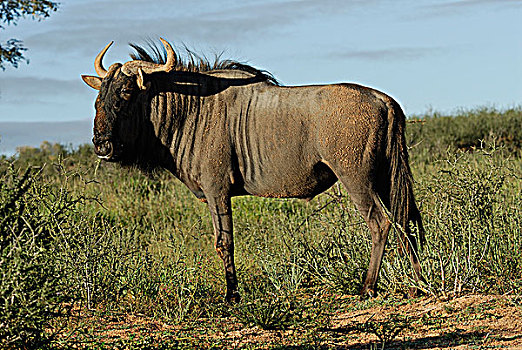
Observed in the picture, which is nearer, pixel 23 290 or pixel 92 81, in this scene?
pixel 23 290

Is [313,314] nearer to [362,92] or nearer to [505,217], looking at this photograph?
[362,92]

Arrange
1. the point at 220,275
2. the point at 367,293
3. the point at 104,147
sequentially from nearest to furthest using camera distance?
1. the point at 367,293
2. the point at 104,147
3. the point at 220,275

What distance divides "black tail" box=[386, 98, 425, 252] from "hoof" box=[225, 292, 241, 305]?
1.75 meters

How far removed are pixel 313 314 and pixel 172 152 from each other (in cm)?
222

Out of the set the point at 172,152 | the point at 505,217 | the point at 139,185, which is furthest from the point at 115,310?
the point at 139,185

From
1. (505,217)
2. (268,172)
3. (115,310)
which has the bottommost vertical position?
(115,310)

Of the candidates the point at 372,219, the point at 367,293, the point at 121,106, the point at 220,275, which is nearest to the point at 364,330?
the point at 367,293

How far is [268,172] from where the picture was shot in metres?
6.38

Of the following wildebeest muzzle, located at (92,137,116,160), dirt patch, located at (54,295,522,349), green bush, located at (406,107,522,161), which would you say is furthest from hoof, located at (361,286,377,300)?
green bush, located at (406,107,522,161)

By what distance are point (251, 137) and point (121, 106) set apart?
1.37 m

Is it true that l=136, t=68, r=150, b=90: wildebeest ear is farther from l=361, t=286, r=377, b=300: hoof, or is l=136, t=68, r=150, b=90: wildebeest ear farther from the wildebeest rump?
l=361, t=286, r=377, b=300: hoof

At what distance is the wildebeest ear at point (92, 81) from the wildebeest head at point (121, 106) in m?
0.35

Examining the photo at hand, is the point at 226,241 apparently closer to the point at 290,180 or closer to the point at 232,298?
the point at 232,298

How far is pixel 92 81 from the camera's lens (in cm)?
689
